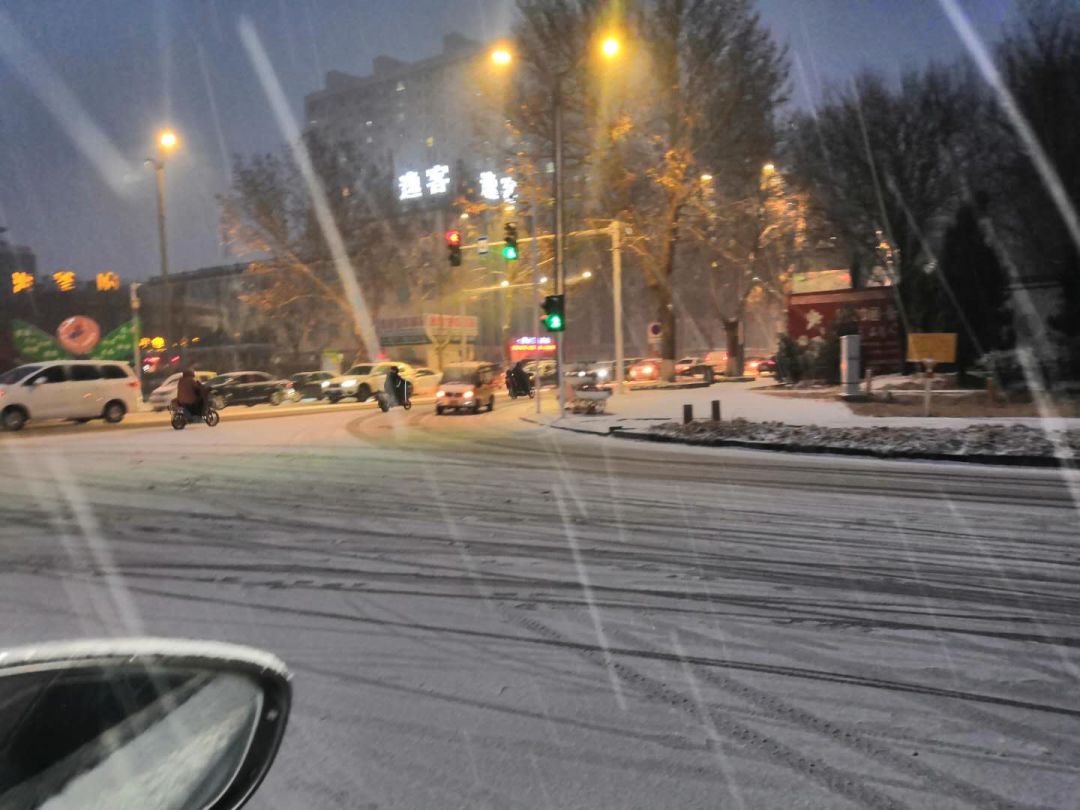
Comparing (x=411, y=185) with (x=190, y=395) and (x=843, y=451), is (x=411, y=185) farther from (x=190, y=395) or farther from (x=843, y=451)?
(x=843, y=451)

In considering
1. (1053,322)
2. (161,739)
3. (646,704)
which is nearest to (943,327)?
(1053,322)

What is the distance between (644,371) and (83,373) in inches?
1319

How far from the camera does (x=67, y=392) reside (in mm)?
23859

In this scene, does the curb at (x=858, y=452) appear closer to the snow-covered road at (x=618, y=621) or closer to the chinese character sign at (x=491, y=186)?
the snow-covered road at (x=618, y=621)

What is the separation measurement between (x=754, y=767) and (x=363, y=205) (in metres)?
54.7

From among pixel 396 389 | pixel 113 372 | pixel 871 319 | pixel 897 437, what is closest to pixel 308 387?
pixel 396 389

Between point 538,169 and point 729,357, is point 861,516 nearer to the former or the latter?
point 538,169

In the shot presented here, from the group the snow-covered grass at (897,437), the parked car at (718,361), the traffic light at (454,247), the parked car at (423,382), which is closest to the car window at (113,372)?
the traffic light at (454,247)

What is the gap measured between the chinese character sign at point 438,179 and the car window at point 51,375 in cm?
7243

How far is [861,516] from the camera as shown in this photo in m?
9.08

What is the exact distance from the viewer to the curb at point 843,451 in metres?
13.0

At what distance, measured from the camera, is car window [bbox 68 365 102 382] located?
24.1 meters

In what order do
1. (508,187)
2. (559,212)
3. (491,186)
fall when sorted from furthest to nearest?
(491,186) → (508,187) → (559,212)

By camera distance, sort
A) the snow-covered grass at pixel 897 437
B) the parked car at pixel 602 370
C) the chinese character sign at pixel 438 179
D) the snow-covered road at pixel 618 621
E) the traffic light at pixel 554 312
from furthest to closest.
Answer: the chinese character sign at pixel 438 179
the parked car at pixel 602 370
the traffic light at pixel 554 312
the snow-covered grass at pixel 897 437
the snow-covered road at pixel 618 621
